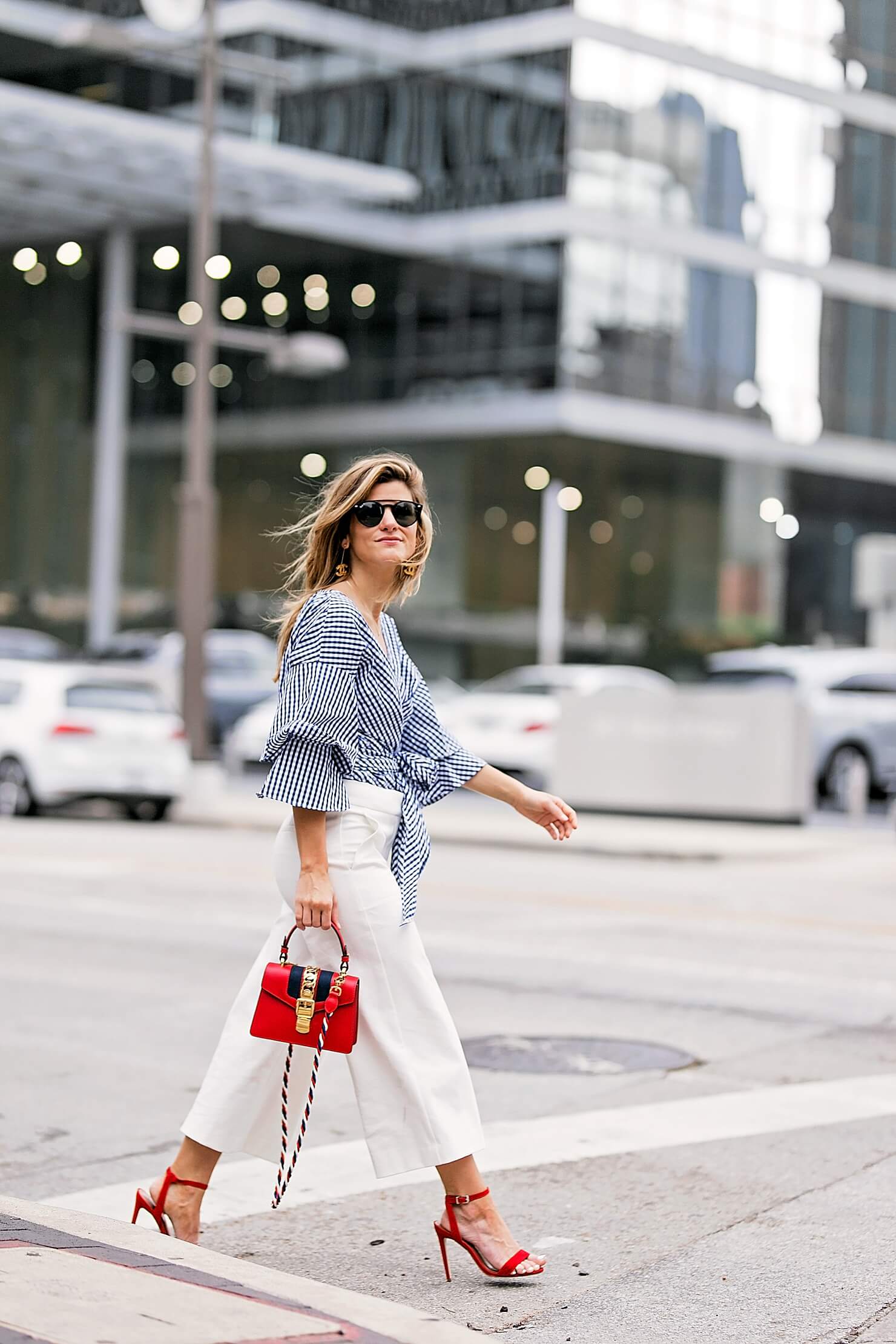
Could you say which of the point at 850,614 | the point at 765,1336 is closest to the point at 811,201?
the point at 850,614

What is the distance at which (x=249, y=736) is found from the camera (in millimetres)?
26500

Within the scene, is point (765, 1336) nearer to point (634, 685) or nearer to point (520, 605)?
point (634, 685)

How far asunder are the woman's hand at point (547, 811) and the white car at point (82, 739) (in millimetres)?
15677

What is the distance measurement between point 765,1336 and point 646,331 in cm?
3731

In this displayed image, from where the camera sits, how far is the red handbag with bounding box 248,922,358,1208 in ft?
14.9

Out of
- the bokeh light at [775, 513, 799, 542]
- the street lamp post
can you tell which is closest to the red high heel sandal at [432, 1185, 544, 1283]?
the street lamp post

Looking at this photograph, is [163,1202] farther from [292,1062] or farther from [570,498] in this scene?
[570,498]

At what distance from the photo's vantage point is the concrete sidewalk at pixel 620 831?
703 inches

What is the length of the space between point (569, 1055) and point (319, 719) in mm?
3473

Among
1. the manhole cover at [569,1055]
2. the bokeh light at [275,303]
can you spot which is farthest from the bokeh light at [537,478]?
the manhole cover at [569,1055]

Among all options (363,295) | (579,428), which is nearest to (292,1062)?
(579,428)

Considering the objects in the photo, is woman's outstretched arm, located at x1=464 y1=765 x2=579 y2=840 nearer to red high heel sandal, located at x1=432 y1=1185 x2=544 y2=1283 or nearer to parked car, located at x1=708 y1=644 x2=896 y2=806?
red high heel sandal, located at x1=432 y1=1185 x2=544 y2=1283

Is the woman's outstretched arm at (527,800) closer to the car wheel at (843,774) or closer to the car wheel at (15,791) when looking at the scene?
the car wheel at (15,791)

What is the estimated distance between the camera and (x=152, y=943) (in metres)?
10.7
